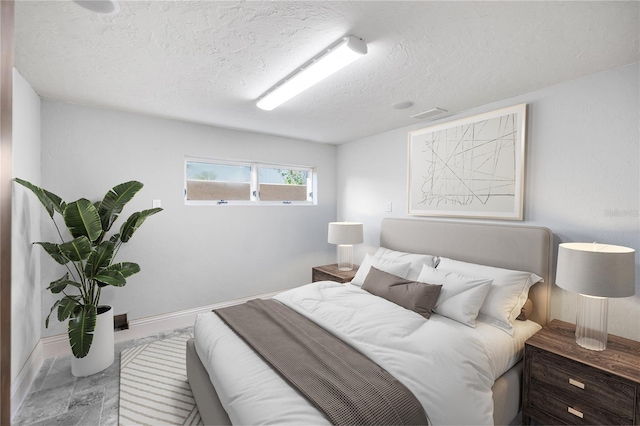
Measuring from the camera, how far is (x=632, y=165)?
6.61 ft

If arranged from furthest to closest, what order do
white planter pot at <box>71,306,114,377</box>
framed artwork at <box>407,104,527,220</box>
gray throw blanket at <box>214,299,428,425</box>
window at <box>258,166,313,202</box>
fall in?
window at <box>258,166,313,202</box>, framed artwork at <box>407,104,527,220</box>, white planter pot at <box>71,306,114,377</box>, gray throw blanket at <box>214,299,428,425</box>

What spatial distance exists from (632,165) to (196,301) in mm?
4284

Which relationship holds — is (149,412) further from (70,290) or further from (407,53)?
(407,53)

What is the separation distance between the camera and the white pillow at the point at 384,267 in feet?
9.31

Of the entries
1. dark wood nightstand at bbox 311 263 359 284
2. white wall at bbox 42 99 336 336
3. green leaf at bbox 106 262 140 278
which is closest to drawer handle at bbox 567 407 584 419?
dark wood nightstand at bbox 311 263 359 284

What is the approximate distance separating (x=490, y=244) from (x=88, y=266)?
3604mm

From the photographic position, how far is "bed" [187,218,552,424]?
1.46 meters

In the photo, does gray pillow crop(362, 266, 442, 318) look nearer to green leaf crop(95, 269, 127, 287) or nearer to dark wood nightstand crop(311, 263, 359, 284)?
dark wood nightstand crop(311, 263, 359, 284)

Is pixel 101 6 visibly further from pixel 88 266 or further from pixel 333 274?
pixel 333 274

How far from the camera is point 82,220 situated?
2311 millimetres

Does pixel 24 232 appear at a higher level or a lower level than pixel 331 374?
higher

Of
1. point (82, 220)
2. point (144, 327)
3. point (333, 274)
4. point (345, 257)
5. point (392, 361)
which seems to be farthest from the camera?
point (345, 257)

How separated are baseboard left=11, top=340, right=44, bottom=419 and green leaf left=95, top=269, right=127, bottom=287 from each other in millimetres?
835

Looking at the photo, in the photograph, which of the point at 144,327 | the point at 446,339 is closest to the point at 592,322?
the point at 446,339
